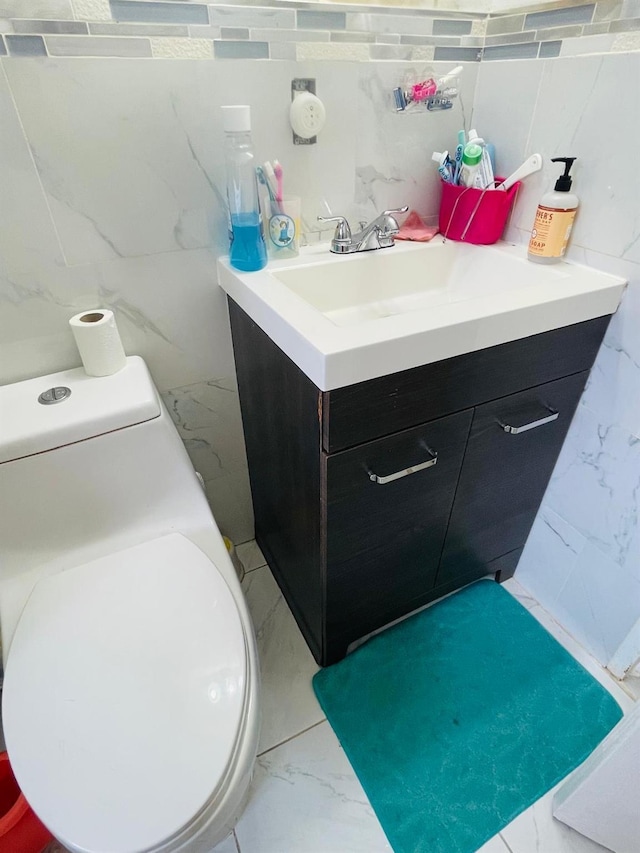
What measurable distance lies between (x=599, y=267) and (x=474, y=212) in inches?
11.3

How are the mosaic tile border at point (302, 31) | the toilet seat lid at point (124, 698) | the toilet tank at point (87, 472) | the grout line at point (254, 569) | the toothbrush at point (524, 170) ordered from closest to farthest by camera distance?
the toilet seat lid at point (124, 698) → the mosaic tile border at point (302, 31) → the toilet tank at point (87, 472) → the toothbrush at point (524, 170) → the grout line at point (254, 569)

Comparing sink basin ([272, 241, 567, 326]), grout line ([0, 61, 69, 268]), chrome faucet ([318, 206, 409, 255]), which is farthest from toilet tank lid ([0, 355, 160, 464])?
chrome faucet ([318, 206, 409, 255])

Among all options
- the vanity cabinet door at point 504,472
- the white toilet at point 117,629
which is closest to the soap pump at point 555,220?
the vanity cabinet door at point 504,472

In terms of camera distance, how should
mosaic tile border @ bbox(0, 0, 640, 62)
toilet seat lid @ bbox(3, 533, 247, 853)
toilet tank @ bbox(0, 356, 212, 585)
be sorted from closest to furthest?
toilet seat lid @ bbox(3, 533, 247, 853) < mosaic tile border @ bbox(0, 0, 640, 62) < toilet tank @ bbox(0, 356, 212, 585)

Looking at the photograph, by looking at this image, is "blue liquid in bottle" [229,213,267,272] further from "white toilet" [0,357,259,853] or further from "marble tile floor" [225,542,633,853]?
"marble tile floor" [225,542,633,853]

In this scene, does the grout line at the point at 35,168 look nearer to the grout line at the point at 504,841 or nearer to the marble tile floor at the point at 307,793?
the marble tile floor at the point at 307,793

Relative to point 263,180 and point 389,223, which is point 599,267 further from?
point 263,180

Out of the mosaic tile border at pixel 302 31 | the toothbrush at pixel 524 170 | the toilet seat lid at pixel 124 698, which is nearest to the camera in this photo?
the toilet seat lid at pixel 124 698

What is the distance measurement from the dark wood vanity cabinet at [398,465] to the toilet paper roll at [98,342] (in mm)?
245

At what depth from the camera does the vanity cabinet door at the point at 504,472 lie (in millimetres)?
912

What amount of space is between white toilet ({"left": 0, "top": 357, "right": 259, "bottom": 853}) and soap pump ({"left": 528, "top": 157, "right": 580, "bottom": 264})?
2.64 ft

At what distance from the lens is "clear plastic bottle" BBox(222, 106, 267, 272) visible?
86cm

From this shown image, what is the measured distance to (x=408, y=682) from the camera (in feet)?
3.72

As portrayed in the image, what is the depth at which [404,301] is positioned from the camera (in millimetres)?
1065
